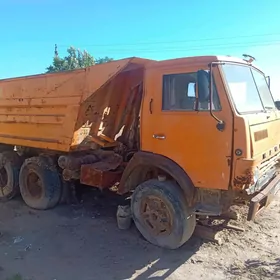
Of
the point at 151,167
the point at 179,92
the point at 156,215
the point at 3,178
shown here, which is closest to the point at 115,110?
the point at 151,167

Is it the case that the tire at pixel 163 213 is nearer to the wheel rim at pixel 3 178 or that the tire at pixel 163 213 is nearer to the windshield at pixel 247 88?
the windshield at pixel 247 88

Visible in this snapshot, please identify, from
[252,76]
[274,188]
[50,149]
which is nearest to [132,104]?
[50,149]

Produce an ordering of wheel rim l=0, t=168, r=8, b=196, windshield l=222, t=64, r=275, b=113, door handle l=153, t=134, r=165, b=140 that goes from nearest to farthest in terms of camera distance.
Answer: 1. windshield l=222, t=64, r=275, b=113
2. door handle l=153, t=134, r=165, b=140
3. wheel rim l=0, t=168, r=8, b=196

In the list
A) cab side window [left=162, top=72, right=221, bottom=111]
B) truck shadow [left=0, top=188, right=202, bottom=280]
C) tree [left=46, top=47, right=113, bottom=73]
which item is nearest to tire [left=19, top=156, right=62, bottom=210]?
truck shadow [left=0, top=188, right=202, bottom=280]

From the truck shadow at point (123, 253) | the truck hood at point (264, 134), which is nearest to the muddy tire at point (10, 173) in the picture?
the truck shadow at point (123, 253)

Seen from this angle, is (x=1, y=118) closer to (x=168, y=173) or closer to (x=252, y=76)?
(x=168, y=173)

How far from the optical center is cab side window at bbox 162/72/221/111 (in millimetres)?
4180

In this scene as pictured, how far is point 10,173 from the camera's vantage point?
276 inches

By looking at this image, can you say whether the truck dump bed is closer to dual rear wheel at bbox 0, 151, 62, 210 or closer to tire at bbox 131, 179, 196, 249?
dual rear wheel at bbox 0, 151, 62, 210

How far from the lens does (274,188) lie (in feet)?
15.2

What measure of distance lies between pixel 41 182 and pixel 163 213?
2.86 metres

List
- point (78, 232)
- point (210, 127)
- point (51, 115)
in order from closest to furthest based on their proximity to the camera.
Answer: point (210, 127), point (78, 232), point (51, 115)

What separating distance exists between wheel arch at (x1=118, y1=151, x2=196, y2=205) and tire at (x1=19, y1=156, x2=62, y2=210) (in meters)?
1.88

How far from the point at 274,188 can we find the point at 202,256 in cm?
140
